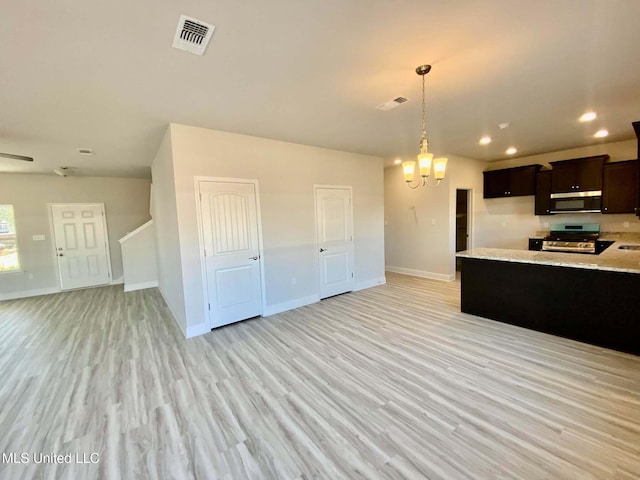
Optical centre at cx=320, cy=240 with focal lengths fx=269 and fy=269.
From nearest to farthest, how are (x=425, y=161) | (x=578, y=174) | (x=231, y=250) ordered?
A: 1. (x=425, y=161)
2. (x=231, y=250)
3. (x=578, y=174)

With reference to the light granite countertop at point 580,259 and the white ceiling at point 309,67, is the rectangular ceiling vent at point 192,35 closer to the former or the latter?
the white ceiling at point 309,67

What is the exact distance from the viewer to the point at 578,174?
17.3 feet

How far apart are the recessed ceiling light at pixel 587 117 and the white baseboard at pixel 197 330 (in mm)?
5761

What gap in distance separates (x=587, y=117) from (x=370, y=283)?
4192 mm

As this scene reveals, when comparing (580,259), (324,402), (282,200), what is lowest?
(324,402)

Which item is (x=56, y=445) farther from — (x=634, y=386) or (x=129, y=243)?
(x=129, y=243)

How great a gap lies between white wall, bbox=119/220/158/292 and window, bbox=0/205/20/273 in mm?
2047

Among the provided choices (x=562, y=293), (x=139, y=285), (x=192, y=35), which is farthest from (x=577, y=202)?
(x=139, y=285)

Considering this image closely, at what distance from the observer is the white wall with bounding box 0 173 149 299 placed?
5792 millimetres

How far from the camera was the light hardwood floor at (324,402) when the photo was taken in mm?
1681

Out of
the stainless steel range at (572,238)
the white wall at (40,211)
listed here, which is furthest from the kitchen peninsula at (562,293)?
the white wall at (40,211)

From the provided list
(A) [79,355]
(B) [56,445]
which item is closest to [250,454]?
(B) [56,445]

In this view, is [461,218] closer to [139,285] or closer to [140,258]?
[140,258]

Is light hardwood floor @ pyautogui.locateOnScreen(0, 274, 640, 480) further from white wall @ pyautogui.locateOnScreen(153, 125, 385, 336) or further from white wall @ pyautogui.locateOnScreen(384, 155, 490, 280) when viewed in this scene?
white wall @ pyautogui.locateOnScreen(384, 155, 490, 280)
